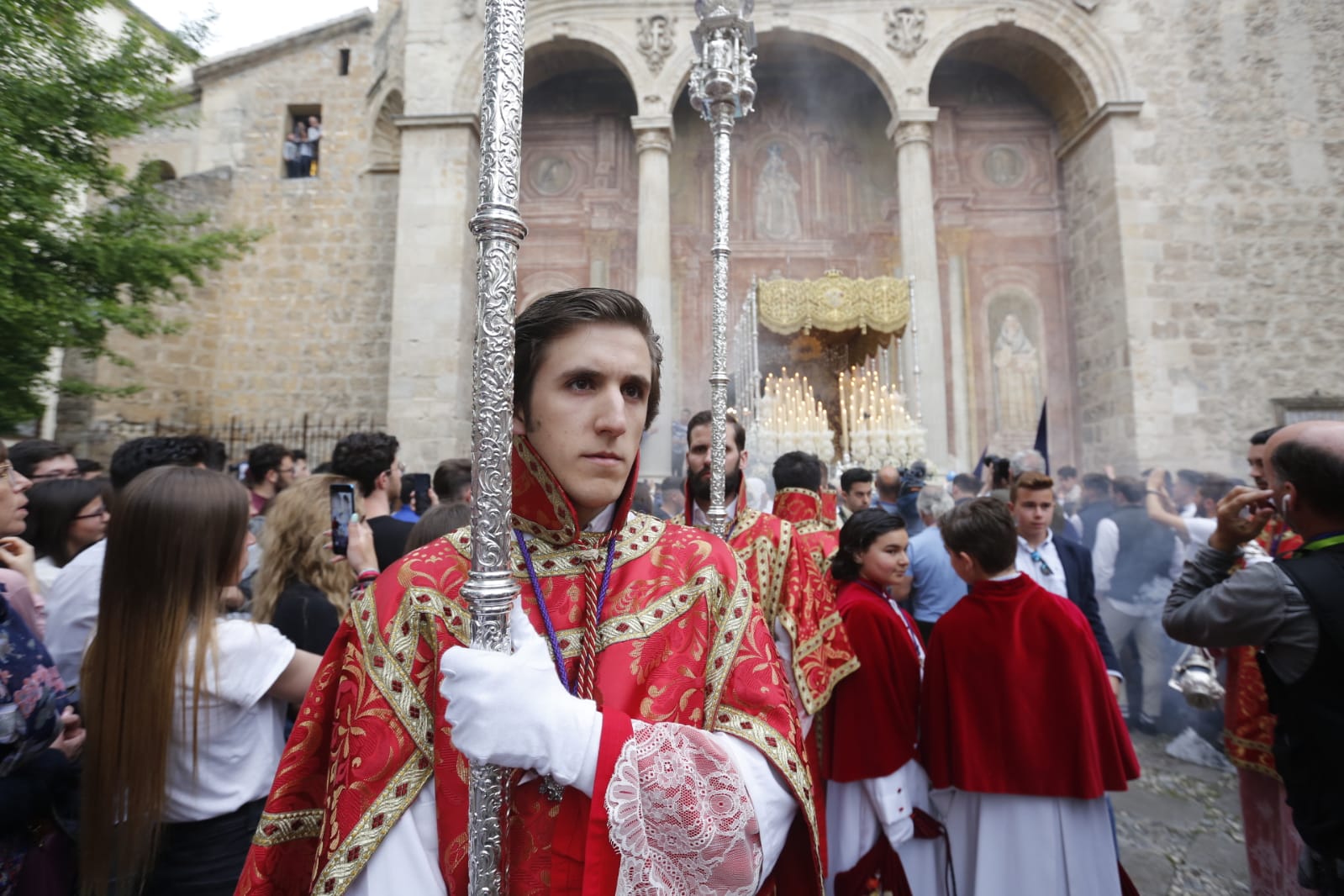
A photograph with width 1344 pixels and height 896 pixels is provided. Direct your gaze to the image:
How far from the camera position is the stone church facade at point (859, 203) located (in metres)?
12.5

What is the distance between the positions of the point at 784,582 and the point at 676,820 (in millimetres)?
2077

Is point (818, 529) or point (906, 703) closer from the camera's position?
point (906, 703)

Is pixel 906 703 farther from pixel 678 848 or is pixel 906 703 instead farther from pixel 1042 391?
pixel 1042 391

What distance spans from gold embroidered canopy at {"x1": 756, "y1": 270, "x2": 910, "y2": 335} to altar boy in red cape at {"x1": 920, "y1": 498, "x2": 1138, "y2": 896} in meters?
8.52

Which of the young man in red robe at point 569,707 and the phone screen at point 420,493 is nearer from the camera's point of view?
the young man in red robe at point 569,707

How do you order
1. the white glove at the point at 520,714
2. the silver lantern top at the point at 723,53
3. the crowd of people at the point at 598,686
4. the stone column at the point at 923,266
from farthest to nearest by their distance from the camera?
the stone column at the point at 923,266, the silver lantern top at the point at 723,53, the crowd of people at the point at 598,686, the white glove at the point at 520,714

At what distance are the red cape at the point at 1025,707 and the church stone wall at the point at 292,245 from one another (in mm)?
14143

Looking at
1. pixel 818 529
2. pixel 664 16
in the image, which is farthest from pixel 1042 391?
pixel 818 529

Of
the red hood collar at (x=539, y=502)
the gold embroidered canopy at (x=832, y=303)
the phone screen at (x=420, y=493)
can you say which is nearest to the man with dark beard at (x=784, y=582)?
the red hood collar at (x=539, y=502)

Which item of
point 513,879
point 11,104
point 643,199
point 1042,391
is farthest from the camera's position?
point 1042,391

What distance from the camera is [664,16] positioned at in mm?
13055

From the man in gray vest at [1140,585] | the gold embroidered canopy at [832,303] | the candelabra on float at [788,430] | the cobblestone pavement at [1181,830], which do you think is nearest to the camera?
the cobblestone pavement at [1181,830]

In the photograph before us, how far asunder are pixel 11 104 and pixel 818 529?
29.0 feet

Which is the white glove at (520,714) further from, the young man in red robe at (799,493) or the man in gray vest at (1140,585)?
the man in gray vest at (1140,585)
